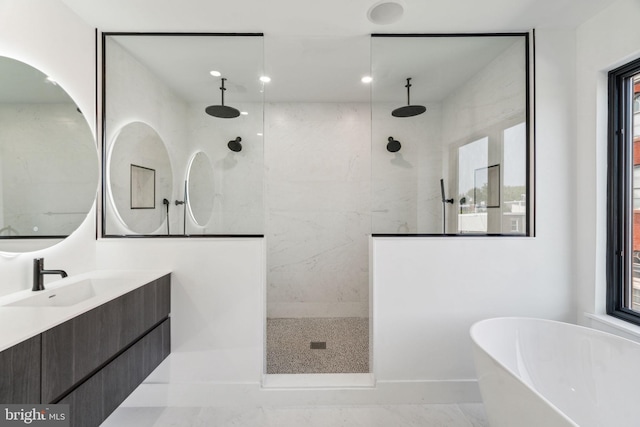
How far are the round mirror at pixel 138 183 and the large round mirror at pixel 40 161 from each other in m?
0.17

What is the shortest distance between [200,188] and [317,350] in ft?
5.75

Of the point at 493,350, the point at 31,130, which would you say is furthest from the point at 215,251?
the point at 493,350

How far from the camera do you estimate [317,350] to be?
2684mm

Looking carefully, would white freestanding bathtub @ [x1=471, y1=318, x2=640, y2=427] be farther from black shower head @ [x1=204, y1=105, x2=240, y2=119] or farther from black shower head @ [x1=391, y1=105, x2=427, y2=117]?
black shower head @ [x1=204, y1=105, x2=240, y2=119]

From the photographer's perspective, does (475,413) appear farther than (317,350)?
No

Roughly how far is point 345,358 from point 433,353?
79 centimetres

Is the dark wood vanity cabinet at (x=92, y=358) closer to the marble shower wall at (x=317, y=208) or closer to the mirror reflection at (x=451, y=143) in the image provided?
the mirror reflection at (x=451, y=143)

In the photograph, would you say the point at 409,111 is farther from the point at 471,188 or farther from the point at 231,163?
the point at 231,163

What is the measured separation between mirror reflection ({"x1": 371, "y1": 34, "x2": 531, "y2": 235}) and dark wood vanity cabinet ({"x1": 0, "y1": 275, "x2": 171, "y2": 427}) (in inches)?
61.2

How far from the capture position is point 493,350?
1.78 meters

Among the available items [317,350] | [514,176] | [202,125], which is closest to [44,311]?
[202,125]

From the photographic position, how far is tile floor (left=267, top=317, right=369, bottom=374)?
238 centimetres

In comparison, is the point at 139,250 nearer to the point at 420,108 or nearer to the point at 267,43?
the point at 267,43

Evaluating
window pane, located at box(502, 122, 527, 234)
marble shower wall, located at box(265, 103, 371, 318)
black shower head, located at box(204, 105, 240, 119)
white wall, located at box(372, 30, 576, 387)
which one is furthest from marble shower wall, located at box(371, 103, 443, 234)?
marble shower wall, located at box(265, 103, 371, 318)
